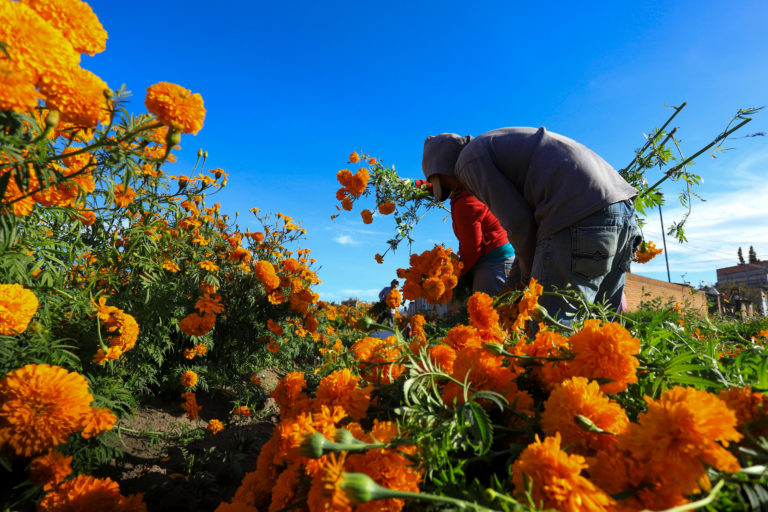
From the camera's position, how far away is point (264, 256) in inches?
188

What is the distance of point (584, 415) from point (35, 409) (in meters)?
1.24

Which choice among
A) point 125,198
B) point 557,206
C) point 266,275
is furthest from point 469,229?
point 125,198

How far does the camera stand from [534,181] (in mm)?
2289

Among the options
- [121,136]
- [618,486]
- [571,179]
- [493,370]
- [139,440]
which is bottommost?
[139,440]

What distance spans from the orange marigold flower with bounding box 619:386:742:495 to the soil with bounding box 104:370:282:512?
1.72 meters

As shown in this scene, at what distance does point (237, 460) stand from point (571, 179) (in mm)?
2277

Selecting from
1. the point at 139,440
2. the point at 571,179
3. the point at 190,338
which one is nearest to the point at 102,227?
the point at 139,440

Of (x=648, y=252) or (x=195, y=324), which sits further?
(x=648, y=252)

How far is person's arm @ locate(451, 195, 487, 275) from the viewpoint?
10.6ft

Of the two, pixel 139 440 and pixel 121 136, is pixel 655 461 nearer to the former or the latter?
pixel 121 136

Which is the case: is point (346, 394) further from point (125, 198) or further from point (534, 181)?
point (534, 181)

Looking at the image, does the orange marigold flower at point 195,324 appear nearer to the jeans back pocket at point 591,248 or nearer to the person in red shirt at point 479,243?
the person in red shirt at point 479,243

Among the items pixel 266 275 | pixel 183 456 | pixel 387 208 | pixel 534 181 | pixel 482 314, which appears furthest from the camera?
pixel 387 208

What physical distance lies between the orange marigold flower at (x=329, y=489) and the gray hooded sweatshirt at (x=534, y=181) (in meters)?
1.97
